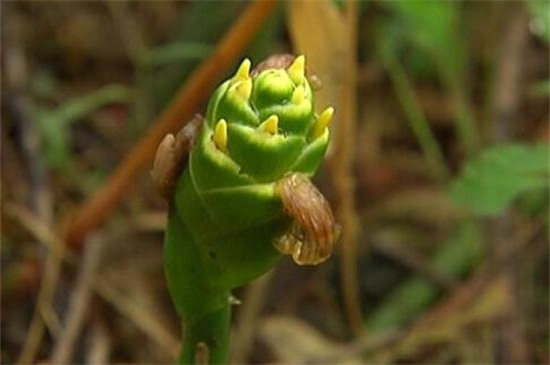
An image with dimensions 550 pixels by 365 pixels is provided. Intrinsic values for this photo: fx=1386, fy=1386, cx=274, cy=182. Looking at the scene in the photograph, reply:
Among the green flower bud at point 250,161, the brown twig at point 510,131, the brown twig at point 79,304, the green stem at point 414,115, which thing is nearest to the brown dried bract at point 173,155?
the green flower bud at point 250,161

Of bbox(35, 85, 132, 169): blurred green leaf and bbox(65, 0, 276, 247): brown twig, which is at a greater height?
bbox(35, 85, 132, 169): blurred green leaf

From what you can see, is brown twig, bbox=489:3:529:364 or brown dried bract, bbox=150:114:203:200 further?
brown twig, bbox=489:3:529:364

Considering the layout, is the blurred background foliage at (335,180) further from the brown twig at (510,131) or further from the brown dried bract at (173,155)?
the brown dried bract at (173,155)

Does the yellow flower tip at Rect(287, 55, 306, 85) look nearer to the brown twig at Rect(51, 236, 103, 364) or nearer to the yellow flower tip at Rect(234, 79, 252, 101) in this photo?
the yellow flower tip at Rect(234, 79, 252, 101)

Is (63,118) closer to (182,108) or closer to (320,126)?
(182,108)

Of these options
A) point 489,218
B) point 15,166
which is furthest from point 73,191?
point 489,218

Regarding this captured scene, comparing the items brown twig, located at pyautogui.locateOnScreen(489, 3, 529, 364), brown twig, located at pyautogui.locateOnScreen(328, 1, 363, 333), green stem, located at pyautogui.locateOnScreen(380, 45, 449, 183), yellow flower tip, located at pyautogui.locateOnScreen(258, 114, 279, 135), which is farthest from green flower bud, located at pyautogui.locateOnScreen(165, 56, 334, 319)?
green stem, located at pyautogui.locateOnScreen(380, 45, 449, 183)
